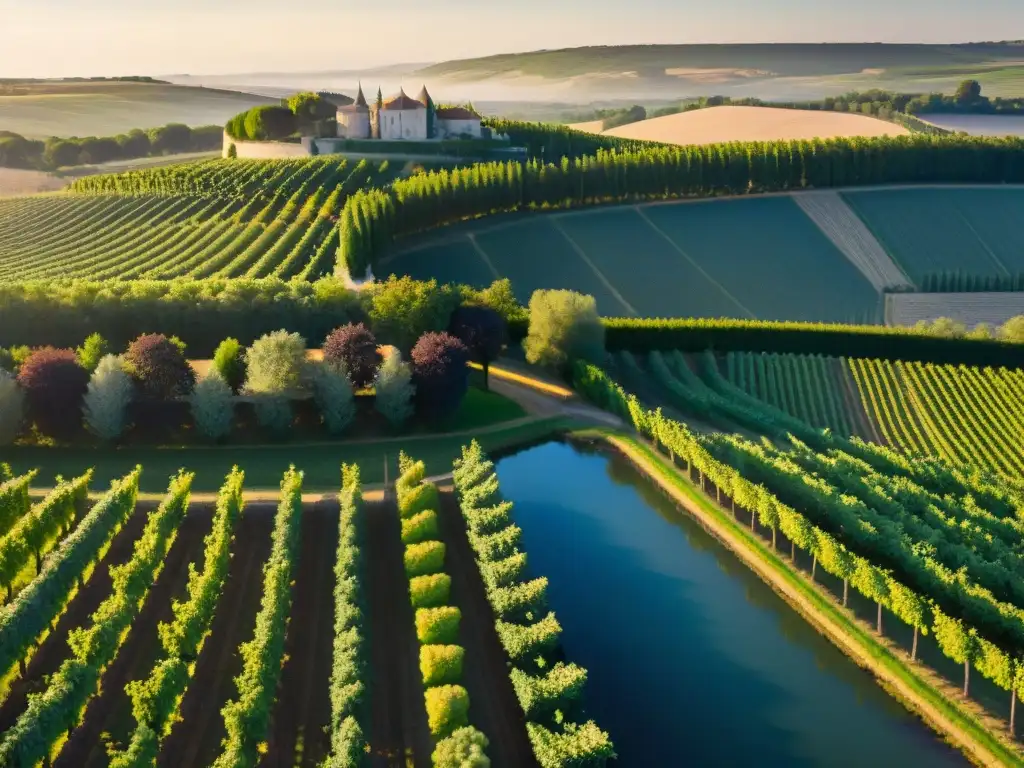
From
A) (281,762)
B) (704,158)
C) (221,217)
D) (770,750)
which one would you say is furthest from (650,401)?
(704,158)

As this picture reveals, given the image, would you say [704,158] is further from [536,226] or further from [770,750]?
[770,750]

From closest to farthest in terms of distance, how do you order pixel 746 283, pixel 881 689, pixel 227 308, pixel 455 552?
1. pixel 881 689
2. pixel 455 552
3. pixel 227 308
4. pixel 746 283

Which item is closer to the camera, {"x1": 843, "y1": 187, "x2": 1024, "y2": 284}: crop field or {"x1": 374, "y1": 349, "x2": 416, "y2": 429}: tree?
{"x1": 374, "y1": 349, "x2": 416, "y2": 429}: tree

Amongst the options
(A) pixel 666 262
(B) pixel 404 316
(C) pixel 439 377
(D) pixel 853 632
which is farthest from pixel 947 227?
(D) pixel 853 632

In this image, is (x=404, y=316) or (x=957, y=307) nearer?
(x=404, y=316)

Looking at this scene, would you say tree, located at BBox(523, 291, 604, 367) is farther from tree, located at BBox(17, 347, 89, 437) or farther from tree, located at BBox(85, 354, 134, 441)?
tree, located at BBox(17, 347, 89, 437)

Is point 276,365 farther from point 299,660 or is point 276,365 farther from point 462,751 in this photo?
point 462,751

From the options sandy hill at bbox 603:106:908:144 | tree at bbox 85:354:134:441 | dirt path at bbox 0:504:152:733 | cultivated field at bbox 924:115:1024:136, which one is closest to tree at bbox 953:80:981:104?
cultivated field at bbox 924:115:1024:136
